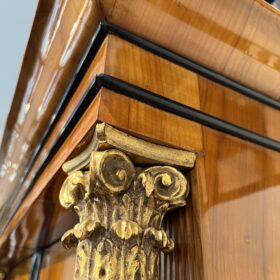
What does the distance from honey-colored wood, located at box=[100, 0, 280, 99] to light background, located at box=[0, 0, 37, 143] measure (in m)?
0.87

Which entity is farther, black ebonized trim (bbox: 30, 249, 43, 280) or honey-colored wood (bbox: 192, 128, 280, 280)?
black ebonized trim (bbox: 30, 249, 43, 280)

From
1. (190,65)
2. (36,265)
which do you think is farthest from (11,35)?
(190,65)

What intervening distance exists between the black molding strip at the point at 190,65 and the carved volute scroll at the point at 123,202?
132 mm

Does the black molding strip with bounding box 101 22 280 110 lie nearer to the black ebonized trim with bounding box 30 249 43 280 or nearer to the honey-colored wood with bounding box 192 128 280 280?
the honey-colored wood with bounding box 192 128 280 280

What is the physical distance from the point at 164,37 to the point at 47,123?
0.31 metres

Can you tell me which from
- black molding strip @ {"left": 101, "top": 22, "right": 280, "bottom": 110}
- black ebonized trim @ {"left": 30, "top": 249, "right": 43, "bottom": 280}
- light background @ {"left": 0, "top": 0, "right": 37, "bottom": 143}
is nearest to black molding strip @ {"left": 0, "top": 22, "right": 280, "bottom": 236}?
black molding strip @ {"left": 101, "top": 22, "right": 280, "bottom": 110}

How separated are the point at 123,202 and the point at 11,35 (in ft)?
3.69

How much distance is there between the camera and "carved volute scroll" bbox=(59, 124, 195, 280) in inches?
15.4

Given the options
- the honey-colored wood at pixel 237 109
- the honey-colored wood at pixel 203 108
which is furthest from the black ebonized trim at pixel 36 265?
the honey-colored wood at pixel 237 109

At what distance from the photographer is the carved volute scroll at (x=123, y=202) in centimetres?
39

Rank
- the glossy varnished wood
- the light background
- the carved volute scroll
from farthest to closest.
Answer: the light background → the glossy varnished wood → the carved volute scroll

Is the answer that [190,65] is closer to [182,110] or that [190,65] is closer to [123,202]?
[182,110]

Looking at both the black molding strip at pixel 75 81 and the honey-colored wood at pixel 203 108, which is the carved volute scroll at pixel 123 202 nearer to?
the honey-colored wood at pixel 203 108

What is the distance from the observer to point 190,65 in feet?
1.66
